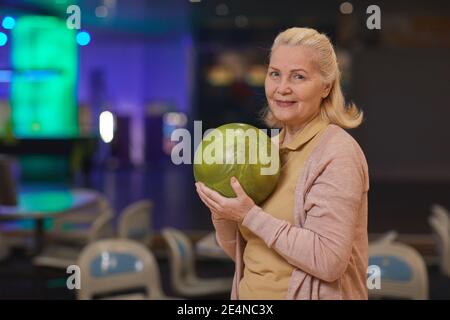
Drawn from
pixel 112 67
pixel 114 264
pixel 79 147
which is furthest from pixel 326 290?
pixel 112 67

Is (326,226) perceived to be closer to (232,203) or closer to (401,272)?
(232,203)

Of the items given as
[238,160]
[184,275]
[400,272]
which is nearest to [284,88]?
[238,160]

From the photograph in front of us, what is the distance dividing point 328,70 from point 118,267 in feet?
6.56

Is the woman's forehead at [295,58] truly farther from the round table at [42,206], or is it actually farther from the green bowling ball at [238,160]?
the round table at [42,206]

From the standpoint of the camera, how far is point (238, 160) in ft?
3.71

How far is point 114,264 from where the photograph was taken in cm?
293

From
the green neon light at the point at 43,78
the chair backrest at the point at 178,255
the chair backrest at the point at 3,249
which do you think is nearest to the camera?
the chair backrest at the point at 178,255

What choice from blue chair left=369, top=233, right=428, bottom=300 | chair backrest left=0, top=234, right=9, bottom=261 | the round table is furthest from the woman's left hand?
chair backrest left=0, top=234, right=9, bottom=261

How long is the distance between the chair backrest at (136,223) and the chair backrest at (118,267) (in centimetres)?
140

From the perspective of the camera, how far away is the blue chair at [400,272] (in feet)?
9.30

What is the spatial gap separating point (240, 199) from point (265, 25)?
9917mm

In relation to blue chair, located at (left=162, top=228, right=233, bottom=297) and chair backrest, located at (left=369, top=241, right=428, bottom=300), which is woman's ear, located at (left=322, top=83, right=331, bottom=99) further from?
blue chair, located at (left=162, top=228, right=233, bottom=297)

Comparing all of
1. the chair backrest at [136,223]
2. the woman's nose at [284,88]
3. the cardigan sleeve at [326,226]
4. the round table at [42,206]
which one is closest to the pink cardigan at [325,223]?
the cardigan sleeve at [326,226]
